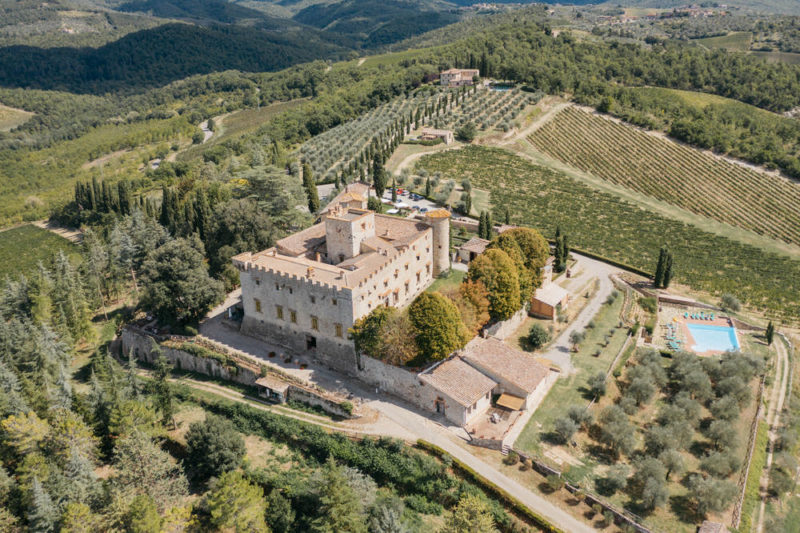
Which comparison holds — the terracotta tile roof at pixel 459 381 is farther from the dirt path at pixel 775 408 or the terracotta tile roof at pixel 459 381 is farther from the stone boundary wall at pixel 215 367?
the dirt path at pixel 775 408

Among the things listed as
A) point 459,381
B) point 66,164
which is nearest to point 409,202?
point 459,381

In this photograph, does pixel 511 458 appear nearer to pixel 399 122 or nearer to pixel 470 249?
pixel 470 249

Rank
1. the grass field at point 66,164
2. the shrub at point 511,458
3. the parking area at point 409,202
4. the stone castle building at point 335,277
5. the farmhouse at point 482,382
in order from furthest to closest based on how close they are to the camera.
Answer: the grass field at point 66,164
the parking area at point 409,202
the stone castle building at point 335,277
the farmhouse at point 482,382
the shrub at point 511,458

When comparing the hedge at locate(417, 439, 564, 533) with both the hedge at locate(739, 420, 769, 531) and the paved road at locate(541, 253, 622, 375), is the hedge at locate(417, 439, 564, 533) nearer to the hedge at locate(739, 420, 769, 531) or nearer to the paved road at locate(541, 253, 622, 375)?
the hedge at locate(739, 420, 769, 531)

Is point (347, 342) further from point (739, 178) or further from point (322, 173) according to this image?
point (739, 178)

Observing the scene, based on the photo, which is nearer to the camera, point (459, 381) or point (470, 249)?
point (459, 381)

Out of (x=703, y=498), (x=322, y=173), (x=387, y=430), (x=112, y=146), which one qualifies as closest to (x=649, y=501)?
(x=703, y=498)

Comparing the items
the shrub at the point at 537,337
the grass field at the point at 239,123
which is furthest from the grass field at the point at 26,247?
the shrub at the point at 537,337
